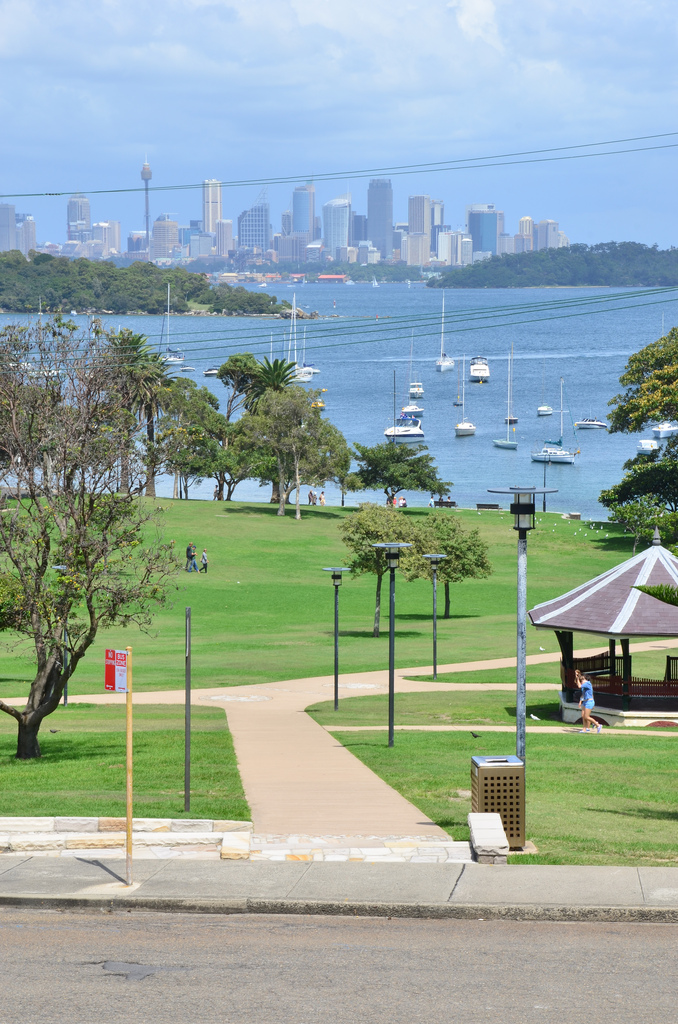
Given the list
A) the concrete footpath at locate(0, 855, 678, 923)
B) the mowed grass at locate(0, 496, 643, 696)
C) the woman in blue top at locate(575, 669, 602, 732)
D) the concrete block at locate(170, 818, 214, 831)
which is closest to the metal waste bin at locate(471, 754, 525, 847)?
the concrete footpath at locate(0, 855, 678, 923)

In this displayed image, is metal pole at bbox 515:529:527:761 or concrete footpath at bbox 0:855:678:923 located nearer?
concrete footpath at bbox 0:855:678:923

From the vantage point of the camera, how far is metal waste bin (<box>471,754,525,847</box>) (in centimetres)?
1476

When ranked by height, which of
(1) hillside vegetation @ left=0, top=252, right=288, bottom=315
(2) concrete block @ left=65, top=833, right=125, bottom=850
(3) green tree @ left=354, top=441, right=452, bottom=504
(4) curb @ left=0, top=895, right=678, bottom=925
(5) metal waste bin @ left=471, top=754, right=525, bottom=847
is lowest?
(2) concrete block @ left=65, top=833, right=125, bottom=850

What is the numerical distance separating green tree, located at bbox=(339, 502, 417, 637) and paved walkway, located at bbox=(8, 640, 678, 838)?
758 cm

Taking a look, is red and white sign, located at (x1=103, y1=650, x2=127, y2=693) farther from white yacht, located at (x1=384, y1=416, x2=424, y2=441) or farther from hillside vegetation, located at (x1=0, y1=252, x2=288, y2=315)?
hillside vegetation, located at (x1=0, y1=252, x2=288, y2=315)

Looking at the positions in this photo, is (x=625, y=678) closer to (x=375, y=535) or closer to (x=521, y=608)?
(x=521, y=608)

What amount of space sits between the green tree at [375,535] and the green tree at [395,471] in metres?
38.6

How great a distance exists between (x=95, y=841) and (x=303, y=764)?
6827mm

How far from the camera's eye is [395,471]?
84938 mm

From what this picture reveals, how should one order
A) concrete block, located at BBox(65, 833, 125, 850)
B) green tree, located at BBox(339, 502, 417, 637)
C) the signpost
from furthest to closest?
green tree, located at BBox(339, 502, 417, 637), concrete block, located at BBox(65, 833, 125, 850), the signpost

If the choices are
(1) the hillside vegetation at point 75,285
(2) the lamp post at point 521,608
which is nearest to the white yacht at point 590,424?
(1) the hillside vegetation at point 75,285

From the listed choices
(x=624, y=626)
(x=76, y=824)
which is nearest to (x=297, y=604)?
(x=624, y=626)

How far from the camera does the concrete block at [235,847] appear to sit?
46.9 ft

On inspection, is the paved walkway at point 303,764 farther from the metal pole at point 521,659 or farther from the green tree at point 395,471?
the green tree at point 395,471
